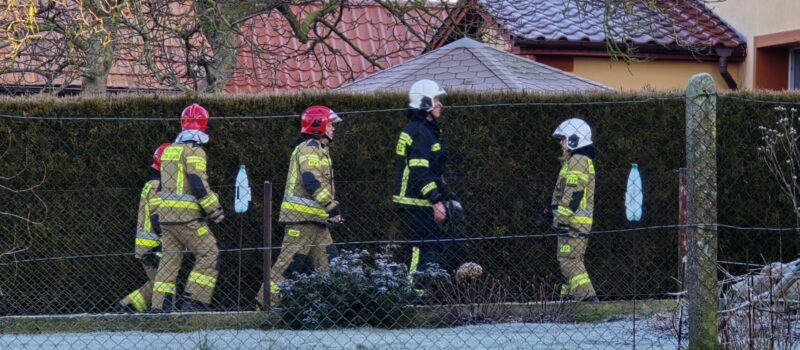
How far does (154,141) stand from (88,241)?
106 centimetres

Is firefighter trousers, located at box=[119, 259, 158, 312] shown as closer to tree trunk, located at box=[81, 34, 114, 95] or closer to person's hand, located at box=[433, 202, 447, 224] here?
person's hand, located at box=[433, 202, 447, 224]

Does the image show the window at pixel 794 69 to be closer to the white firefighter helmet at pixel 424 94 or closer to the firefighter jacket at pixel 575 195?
the firefighter jacket at pixel 575 195

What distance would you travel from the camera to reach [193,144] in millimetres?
8945

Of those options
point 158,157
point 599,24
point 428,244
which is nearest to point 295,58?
point 599,24

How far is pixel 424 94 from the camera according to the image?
927 centimetres

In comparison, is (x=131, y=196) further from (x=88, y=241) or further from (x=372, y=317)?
(x=372, y=317)

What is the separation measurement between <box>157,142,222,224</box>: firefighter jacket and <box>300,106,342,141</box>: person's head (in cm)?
80

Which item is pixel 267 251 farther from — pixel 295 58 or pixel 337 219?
pixel 295 58

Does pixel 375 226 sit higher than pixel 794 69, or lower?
lower

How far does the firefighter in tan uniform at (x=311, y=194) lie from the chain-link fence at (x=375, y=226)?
0.02 meters

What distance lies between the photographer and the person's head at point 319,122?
29.8ft

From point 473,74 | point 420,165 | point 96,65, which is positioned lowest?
point 420,165

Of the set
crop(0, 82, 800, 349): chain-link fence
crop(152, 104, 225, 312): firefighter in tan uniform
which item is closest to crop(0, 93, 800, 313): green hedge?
crop(0, 82, 800, 349): chain-link fence

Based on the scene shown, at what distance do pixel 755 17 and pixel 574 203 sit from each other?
7.37 meters
